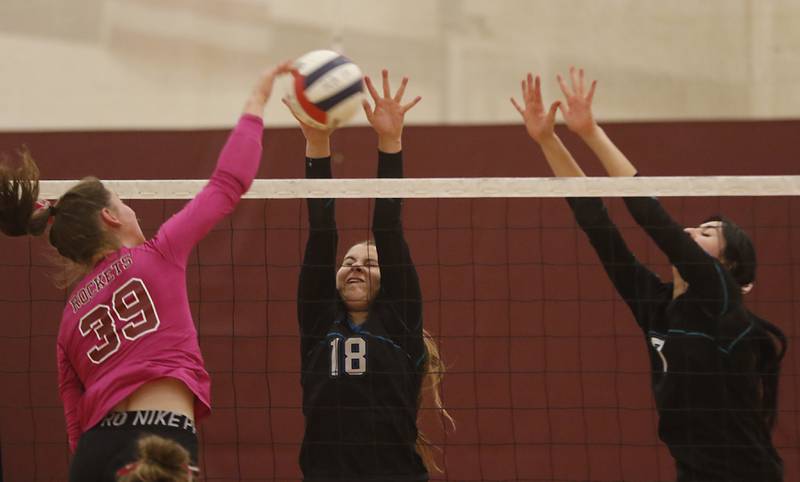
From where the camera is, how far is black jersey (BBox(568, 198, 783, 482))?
3.88 m

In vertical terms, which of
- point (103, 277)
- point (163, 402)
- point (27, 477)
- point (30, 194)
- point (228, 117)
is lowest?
point (27, 477)

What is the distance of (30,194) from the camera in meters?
3.29

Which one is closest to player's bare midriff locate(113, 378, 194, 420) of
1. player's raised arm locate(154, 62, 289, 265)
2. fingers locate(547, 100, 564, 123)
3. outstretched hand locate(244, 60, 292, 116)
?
player's raised arm locate(154, 62, 289, 265)

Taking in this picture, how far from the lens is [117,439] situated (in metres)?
3.12

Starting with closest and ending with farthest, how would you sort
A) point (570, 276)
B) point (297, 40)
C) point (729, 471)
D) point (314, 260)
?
point (729, 471) < point (314, 260) < point (570, 276) < point (297, 40)

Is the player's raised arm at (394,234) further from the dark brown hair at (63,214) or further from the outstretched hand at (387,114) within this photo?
the dark brown hair at (63,214)

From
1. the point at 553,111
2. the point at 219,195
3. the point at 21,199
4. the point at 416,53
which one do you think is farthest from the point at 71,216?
the point at 416,53

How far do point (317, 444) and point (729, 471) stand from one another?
1.63m

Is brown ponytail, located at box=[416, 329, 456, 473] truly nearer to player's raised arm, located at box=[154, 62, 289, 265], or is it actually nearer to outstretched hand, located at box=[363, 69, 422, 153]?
outstretched hand, located at box=[363, 69, 422, 153]

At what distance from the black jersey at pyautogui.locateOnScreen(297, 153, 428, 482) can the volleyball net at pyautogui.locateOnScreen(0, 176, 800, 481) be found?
77.7 inches

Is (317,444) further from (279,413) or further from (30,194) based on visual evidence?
(279,413)

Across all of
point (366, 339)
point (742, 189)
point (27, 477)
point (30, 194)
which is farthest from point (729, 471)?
point (27, 477)

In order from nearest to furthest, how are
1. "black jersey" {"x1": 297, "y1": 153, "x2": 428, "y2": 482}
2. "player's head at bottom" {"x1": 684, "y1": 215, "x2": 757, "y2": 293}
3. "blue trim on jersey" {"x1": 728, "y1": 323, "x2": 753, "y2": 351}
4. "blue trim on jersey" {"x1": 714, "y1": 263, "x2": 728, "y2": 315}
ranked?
"blue trim on jersey" {"x1": 714, "y1": 263, "x2": 728, "y2": 315}, "blue trim on jersey" {"x1": 728, "y1": 323, "x2": 753, "y2": 351}, "player's head at bottom" {"x1": 684, "y1": 215, "x2": 757, "y2": 293}, "black jersey" {"x1": 297, "y1": 153, "x2": 428, "y2": 482}

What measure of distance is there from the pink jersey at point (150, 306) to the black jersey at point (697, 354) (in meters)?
1.65
